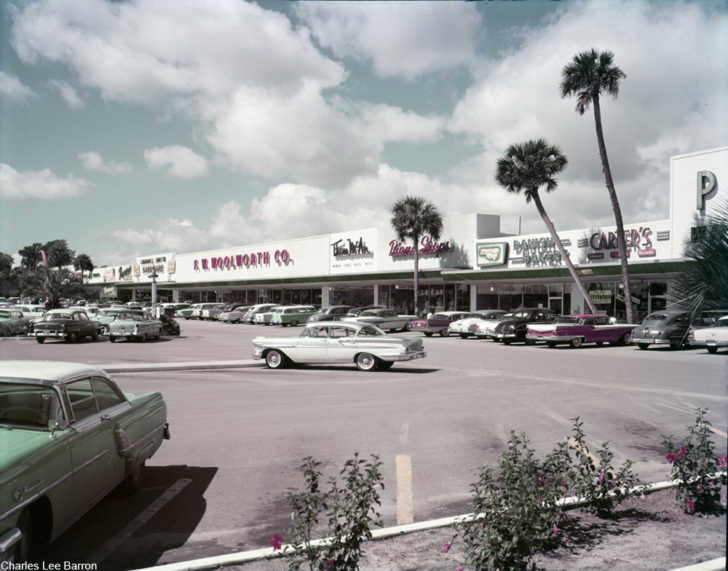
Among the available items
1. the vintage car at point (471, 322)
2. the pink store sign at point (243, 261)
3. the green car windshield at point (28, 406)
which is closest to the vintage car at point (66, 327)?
the vintage car at point (471, 322)

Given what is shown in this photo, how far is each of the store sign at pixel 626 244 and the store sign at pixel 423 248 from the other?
11.5 m

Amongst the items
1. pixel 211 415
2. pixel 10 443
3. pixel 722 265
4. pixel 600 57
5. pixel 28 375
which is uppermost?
pixel 600 57

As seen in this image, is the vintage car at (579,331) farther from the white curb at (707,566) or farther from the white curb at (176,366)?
the white curb at (707,566)

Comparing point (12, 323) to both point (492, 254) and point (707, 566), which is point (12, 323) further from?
point (707, 566)

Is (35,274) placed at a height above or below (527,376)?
above

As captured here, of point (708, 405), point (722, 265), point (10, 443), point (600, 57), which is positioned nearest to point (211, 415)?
point (10, 443)

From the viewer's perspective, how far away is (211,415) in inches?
395

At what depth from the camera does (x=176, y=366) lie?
677 inches

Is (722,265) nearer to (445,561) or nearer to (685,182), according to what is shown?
(445,561)

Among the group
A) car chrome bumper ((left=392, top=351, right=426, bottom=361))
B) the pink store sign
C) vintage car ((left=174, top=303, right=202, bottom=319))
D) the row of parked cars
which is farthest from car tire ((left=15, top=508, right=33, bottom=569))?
vintage car ((left=174, top=303, right=202, bottom=319))

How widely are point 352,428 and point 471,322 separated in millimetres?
22474

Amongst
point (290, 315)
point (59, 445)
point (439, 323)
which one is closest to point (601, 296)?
point (439, 323)

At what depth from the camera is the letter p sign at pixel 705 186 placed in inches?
1072

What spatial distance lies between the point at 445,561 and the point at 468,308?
128ft
